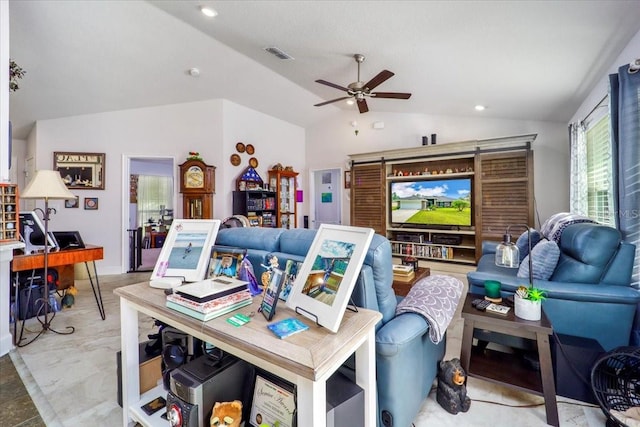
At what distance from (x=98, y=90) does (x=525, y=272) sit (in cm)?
558

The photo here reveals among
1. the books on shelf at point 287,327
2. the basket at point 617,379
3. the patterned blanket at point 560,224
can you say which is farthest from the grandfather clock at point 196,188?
the basket at point 617,379

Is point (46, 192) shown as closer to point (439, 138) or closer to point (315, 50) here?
point (315, 50)

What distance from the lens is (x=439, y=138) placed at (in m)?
5.19

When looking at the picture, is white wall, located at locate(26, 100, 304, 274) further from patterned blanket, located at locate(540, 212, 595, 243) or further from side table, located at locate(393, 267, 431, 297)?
patterned blanket, located at locate(540, 212, 595, 243)

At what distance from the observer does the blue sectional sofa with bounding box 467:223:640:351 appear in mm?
1748

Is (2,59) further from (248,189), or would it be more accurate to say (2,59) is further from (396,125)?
(396,125)

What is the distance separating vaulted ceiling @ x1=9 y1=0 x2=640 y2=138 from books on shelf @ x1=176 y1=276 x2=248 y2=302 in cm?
243

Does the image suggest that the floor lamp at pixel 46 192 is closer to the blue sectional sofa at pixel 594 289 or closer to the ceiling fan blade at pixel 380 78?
the ceiling fan blade at pixel 380 78

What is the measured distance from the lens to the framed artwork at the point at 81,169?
4656 millimetres

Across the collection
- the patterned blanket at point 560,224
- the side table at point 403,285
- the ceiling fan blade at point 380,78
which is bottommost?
the side table at point 403,285

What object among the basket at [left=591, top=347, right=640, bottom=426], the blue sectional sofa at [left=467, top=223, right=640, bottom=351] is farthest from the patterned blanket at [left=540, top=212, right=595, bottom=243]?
the basket at [left=591, top=347, right=640, bottom=426]

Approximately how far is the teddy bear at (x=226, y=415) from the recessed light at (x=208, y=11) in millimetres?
3362

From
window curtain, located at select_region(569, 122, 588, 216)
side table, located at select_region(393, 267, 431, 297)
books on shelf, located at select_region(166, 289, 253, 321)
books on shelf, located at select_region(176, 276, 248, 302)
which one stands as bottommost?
side table, located at select_region(393, 267, 431, 297)

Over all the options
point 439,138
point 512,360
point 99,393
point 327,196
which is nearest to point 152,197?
point 327,196
